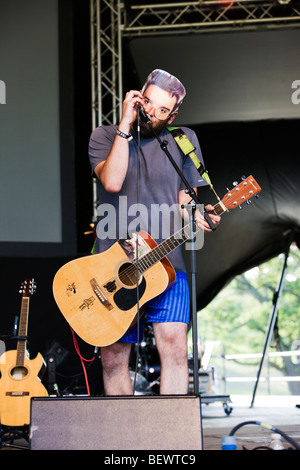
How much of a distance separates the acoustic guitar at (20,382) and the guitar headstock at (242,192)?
2.03 metres

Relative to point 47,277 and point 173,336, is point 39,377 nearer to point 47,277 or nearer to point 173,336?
point 47,277

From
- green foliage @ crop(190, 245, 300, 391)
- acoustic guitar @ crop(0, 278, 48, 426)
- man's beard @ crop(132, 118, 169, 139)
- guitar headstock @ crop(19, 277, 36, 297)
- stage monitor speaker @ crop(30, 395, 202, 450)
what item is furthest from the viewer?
green foliage @ crop(190, 245, 300, 391)

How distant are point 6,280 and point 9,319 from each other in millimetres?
376

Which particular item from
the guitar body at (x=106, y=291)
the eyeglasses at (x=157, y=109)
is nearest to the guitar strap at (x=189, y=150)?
the eyeglasses at (x=157, y=109)

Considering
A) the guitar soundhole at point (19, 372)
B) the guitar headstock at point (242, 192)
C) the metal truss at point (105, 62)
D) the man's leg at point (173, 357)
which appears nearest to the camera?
the man's leg at point (173, 357)

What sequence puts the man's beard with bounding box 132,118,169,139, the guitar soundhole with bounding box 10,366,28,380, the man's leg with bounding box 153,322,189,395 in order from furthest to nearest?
the guitar soundhole with bounding box 10,366,28,380 < the man's beard with bounding box 132,118,169,139 < the man's leg with bounding box 153,322,189,395

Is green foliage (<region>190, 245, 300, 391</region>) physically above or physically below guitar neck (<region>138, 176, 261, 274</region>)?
above

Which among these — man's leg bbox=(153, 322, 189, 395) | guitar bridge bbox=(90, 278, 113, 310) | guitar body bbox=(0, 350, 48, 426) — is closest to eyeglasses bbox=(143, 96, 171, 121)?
guitar bridge bbox=(90, 278, 113, 310)

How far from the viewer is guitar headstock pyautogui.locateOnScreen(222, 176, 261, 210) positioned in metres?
2.99

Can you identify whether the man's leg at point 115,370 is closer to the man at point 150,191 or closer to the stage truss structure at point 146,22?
the man at point 150,191

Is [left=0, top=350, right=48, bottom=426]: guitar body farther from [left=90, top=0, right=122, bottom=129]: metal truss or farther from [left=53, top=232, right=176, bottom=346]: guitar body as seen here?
[left=90, top=0, right=122, bottom=129]: metal truss

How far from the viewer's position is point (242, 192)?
3010 mm

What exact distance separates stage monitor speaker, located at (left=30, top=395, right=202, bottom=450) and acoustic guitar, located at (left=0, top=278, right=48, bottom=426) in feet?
7.35

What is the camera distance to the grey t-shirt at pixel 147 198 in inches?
121
